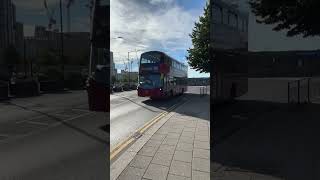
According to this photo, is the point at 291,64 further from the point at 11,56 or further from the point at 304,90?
the point at 11,56

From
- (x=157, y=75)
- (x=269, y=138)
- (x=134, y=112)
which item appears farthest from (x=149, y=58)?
(x=134, y=112)

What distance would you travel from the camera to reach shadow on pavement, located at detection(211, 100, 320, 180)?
2.78m

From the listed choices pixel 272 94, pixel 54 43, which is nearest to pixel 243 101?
pixel 272 94

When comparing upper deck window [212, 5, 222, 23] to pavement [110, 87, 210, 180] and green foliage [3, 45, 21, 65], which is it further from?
green foliage [3, 45, 21, 65]

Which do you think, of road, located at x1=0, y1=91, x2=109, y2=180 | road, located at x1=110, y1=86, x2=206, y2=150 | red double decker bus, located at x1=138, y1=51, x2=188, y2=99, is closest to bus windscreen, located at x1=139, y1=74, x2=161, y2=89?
red double decker bus, located at x1=138, y1=51, x2=188, y2=99

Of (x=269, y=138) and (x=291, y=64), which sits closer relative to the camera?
(x=291, y=64)

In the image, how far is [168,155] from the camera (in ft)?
17.0

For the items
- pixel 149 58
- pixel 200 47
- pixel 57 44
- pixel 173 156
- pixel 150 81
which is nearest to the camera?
pixel 57 44

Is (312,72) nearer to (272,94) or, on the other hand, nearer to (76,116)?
(272,94)

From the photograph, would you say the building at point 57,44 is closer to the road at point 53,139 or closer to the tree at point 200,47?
the road at point 53,139

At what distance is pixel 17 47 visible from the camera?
2.57 m

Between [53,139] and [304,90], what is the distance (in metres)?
1.88

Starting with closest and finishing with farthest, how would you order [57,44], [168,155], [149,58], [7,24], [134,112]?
1. [7,24]
2. [57,44]
3. [168,155]
4. [149,58]
5. [134,112]

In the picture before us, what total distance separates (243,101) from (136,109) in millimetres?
6861
